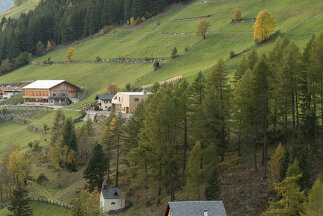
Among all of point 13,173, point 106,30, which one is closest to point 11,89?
point 106,30

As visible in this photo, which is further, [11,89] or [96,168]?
[11,89]

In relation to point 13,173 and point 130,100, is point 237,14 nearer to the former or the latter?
point 130,100

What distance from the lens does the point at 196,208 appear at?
126 feet

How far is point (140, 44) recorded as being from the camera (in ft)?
522

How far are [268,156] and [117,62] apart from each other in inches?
4106

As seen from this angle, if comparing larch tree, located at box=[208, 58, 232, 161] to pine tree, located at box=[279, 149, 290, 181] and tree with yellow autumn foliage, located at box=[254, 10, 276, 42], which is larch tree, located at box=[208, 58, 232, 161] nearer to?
pine tree, located at box=[279, 149, 290, 181]

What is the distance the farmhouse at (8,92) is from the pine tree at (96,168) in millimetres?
90817

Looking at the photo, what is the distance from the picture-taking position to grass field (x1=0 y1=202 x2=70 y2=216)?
60500 millimetres

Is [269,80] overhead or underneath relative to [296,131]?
overhead

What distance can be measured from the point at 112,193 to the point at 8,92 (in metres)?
101

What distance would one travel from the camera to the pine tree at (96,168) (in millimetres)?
64062

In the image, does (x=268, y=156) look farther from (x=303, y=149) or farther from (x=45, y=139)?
(x=45, y=139)

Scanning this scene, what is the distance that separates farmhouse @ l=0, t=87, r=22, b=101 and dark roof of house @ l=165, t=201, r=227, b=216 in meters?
120

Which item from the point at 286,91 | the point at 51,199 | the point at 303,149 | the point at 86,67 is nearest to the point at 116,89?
the point at 86,67
